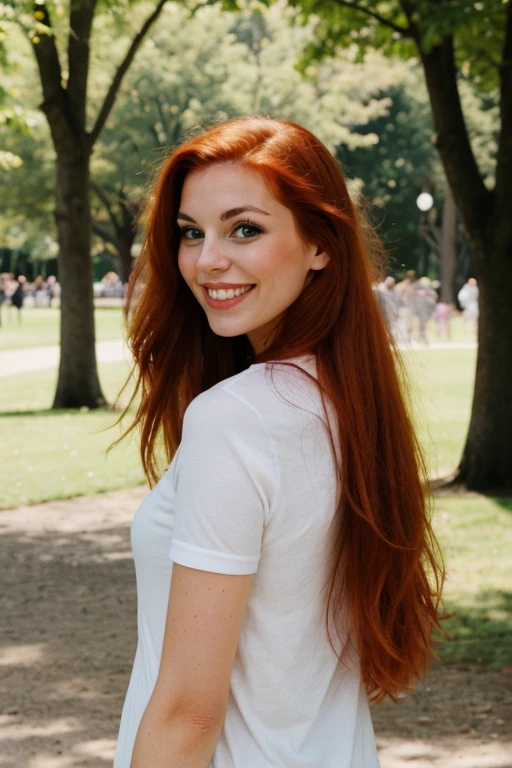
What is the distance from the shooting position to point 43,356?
86.4 ft

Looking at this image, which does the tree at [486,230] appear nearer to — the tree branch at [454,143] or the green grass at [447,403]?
the tree branch at [454,143]

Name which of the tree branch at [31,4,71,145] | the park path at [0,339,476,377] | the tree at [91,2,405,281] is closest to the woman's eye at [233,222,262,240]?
the tree branch at [31,4,71,145]

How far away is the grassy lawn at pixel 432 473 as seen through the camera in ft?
19.4

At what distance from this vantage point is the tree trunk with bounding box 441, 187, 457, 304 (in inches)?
1683

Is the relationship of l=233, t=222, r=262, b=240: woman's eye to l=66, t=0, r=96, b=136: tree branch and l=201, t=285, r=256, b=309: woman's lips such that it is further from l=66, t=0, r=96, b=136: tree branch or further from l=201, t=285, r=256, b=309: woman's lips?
l=66, t=0, r=96, b=136: tree branch

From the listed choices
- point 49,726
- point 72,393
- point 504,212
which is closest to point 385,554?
point 49,726

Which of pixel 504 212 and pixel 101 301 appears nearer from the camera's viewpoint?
pixel 504 212

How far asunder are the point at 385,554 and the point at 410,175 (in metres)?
51.5

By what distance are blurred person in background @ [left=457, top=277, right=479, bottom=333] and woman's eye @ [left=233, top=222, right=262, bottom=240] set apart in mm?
31142

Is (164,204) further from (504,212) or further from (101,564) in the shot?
(504,212)

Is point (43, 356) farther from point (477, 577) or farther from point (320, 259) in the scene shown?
point (320, 259)

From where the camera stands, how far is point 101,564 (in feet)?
25.2

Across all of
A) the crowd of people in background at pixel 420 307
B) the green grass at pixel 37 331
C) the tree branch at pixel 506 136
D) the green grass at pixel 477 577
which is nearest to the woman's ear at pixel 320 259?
the green grass at pixel 477 577

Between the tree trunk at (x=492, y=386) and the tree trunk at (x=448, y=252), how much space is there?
33435 millimetres
